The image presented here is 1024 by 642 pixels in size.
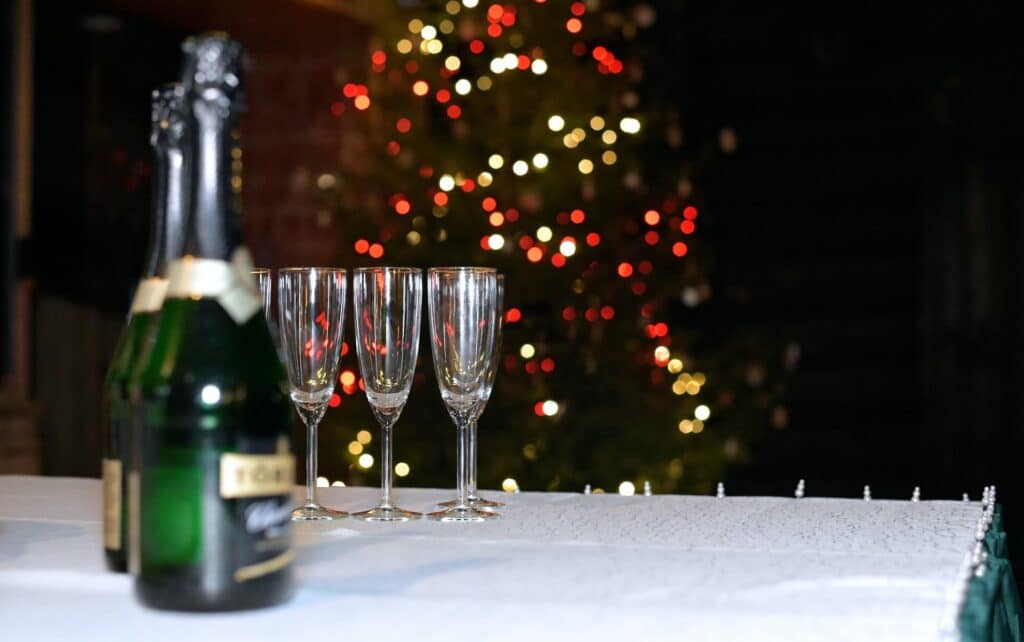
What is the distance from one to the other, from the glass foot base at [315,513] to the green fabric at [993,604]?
48 centimetres

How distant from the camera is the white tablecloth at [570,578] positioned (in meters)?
0.66

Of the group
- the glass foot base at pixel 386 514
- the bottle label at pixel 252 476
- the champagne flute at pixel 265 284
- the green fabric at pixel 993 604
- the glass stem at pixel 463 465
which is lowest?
the green fabric at pixel 993 604

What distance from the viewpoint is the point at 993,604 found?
0.78m

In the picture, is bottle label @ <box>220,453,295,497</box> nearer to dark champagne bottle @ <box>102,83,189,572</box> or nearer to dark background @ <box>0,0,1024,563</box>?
dark champagne bottle @ <box>102,83,189,572</box>

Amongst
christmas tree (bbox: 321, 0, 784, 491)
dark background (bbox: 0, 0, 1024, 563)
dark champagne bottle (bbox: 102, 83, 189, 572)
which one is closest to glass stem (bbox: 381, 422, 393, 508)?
dark champagne bottle (bbox: 102, 83, 189, 572)

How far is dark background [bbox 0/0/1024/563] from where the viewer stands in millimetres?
3746

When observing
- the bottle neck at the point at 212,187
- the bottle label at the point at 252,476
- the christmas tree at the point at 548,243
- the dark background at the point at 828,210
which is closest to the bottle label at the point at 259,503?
the bottle label at the point at 252,476

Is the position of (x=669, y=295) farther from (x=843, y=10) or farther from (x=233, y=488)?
(x=233, y=488)

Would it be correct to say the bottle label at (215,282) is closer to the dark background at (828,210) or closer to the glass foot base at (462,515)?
the glass foot base at (462,515)

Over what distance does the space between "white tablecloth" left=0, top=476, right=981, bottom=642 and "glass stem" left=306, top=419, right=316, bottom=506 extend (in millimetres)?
48

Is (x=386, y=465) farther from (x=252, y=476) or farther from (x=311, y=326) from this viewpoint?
(x=252, y=476)

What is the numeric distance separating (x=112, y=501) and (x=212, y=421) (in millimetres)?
166

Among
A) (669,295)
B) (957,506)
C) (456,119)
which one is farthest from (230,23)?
(957,506)

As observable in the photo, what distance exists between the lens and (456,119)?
3346 millimetres
